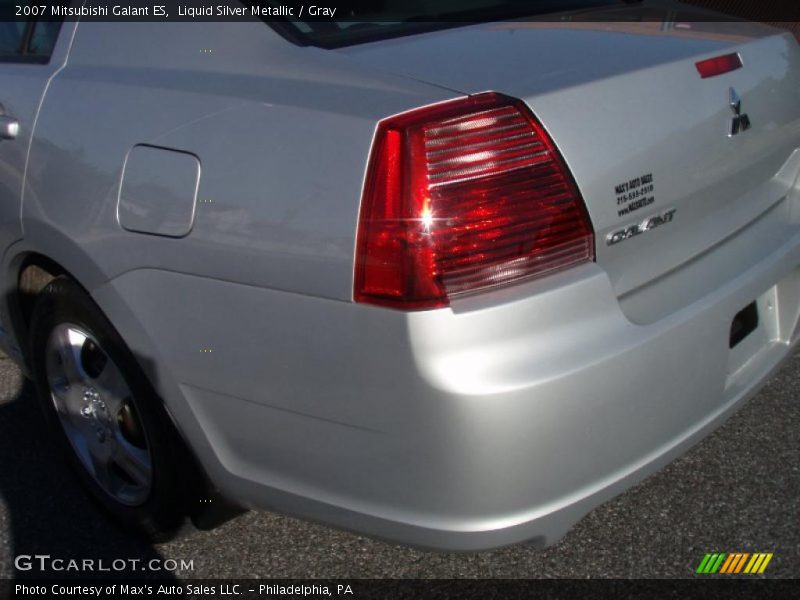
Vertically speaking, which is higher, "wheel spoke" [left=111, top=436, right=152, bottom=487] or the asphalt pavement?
"wheel spoke" [left=111, top=436, right=152, bottom=487]

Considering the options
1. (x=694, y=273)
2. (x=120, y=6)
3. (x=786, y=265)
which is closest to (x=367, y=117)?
(x=694, y=273)

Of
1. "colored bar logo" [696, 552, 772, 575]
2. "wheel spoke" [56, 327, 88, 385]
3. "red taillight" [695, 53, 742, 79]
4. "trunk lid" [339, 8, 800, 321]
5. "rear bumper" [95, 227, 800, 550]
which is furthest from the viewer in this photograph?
"wheel spoke" [56, 327, 88, 385]

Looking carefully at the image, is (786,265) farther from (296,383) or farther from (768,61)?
(296,383)

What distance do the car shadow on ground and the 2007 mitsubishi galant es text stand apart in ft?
1.20

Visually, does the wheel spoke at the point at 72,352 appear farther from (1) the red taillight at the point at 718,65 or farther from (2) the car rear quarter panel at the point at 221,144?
(1) the red taillight at the point at 718,65

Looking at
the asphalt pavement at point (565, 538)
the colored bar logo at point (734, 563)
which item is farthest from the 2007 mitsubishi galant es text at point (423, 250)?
the colored bar logo at point (734, 563)

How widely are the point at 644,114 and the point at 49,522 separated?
2.02 metres

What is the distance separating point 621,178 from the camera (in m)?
1.92

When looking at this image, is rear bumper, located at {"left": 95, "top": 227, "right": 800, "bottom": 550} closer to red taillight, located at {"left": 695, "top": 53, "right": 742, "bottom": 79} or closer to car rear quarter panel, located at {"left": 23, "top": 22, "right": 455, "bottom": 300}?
car rear quarter panel, located at {"left": 23, "top": 22, "right": 455, "bottom": 300}

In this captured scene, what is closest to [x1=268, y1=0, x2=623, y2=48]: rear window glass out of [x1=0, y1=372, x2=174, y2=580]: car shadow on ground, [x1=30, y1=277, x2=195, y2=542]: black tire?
[x1=30, y1=277, x2=195, y2=542]: black tire

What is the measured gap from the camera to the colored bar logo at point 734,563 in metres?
2.45

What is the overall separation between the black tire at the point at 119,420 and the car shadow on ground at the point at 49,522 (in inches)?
3.4

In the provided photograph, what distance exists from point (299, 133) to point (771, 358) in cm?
136

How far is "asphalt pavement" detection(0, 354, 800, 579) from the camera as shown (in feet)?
8.22
